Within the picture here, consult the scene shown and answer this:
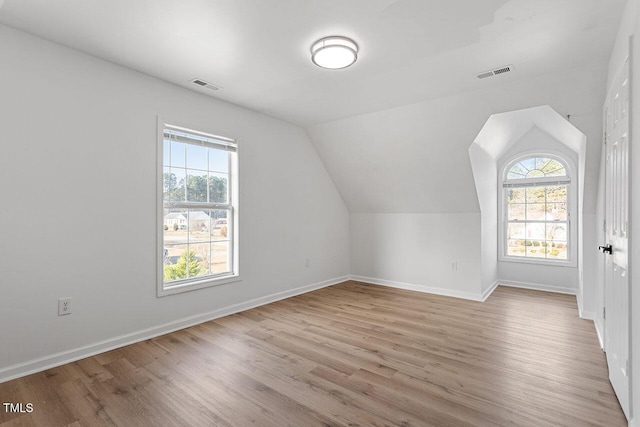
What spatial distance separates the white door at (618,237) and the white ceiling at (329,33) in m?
0.60

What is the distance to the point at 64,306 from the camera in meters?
2.59

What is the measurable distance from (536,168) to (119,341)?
6.02 metres

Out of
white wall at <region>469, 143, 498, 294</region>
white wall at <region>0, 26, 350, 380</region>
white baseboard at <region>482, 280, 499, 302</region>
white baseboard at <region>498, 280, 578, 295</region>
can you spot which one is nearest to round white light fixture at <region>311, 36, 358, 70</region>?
white wall at <region>0, 26, 350, 380</region>

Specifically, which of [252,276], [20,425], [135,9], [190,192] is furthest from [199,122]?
[20,425]

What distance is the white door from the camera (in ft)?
5.93

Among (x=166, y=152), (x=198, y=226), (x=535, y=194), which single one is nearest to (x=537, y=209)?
(x=535, y=194)

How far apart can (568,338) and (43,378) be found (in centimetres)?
441

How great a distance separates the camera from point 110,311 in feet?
9.37

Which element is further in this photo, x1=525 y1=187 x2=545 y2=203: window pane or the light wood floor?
x1=525 y1=187 x2=545 y2=203: window pane

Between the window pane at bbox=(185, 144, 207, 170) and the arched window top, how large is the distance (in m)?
4.76

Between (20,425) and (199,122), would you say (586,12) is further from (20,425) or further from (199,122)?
(20,425)

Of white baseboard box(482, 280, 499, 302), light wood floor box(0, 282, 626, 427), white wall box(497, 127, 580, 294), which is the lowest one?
light wood floor box(0, 282, 626, 427)

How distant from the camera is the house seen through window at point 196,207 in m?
3.37

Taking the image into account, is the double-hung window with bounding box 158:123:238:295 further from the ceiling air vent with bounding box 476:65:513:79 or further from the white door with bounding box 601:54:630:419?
the white door with bounding box 601:54:630:419
